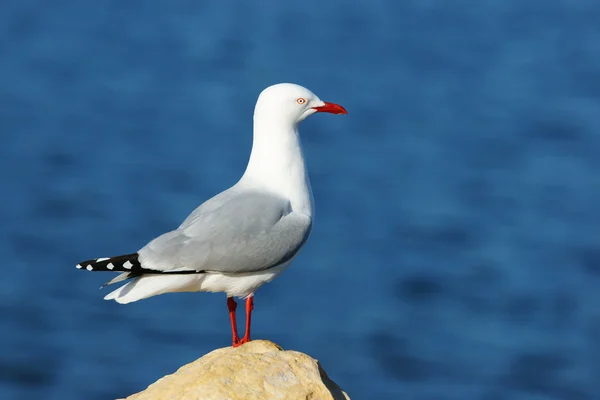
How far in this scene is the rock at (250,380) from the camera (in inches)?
230

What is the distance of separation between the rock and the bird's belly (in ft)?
2.81

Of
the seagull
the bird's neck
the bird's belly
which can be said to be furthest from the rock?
the bird's neck

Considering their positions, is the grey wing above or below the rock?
above

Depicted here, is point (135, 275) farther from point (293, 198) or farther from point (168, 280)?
point (293, 198)

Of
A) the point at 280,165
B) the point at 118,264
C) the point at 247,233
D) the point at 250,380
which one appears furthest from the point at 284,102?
the point at 250,380

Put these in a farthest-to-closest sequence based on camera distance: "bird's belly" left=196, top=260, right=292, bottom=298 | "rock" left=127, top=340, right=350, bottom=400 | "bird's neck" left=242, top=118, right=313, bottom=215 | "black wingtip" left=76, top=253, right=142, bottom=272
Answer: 1. "bird's neck" left=242, top=118, right=313, bottom=215
2. "bird's belly" left=196, top=260, right=292, bottom=298
3. "black wingtip" left=76, top=253, right=142, bottom=272
4. "rock" left=127, top=340, right=350, bottom=400

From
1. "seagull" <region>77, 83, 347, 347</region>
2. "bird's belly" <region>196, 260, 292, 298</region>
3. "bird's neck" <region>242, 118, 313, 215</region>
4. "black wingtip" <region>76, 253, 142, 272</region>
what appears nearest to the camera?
"black wingtip" <region>76, 253, 142, 272</region>

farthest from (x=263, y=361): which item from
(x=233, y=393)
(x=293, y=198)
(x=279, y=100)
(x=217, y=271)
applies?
(x=279, y=100)

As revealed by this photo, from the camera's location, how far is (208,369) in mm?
6004

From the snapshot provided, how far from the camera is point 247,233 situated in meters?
7.03

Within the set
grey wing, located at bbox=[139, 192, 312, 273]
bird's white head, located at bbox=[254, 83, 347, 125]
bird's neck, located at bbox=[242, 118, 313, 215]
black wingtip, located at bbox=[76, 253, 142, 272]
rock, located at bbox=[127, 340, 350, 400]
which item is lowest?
rock, located at bbox=[127, 340, 350, 400]

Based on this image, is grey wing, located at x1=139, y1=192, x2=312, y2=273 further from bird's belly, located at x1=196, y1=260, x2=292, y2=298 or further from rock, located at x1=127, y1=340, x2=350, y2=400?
rock, located at x1=127, y1=340, x2=350, y2=400

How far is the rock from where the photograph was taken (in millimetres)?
5836

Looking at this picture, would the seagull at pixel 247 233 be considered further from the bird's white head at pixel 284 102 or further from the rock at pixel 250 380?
the rock at pixel 250 380
